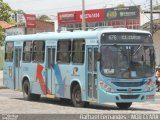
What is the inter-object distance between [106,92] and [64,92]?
2871 millimetres

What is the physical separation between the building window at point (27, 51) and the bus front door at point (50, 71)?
1929 mm

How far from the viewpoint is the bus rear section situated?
67.4ft

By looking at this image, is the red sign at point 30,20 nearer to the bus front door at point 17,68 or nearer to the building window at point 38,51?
the bus front door at point 17,68

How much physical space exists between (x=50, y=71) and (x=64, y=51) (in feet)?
4.93

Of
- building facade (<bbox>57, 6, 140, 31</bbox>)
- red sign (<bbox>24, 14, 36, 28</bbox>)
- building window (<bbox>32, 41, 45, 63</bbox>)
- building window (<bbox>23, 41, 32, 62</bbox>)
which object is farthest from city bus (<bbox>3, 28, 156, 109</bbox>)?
red sign (<bbox>24, 14, 36, 28</bbox>)

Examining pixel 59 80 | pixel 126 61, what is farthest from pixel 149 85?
pixel 59 80

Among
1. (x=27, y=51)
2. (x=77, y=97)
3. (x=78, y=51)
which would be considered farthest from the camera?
(x=27, y=51)

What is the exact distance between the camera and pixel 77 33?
22422 mm

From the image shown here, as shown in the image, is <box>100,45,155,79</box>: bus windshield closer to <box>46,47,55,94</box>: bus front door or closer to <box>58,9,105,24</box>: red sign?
<box>46,47,55,94</box>: bus front door

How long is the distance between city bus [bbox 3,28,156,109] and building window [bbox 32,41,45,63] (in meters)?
0.76

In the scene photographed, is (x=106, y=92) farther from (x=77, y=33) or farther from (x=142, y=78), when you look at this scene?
(x=77, y=33)

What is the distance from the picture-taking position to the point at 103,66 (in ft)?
67.5

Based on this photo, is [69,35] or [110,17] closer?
[69,35]

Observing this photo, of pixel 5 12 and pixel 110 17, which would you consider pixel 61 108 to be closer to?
pixel 5 12
